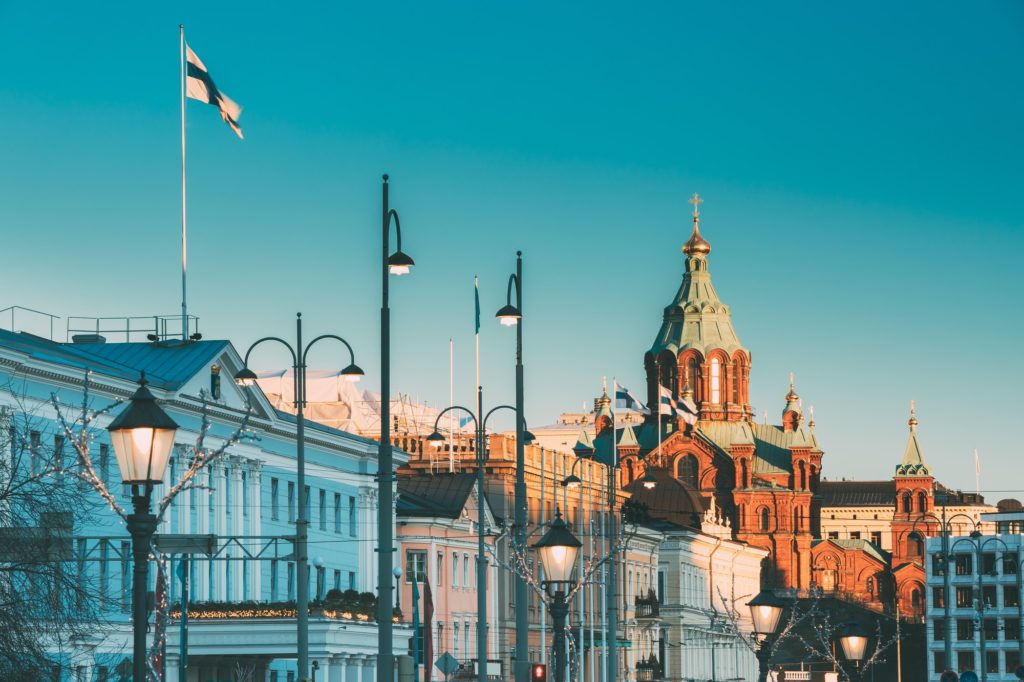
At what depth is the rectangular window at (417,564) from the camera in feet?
280

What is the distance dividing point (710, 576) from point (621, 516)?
27693mm

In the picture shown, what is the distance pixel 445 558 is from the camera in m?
87.6

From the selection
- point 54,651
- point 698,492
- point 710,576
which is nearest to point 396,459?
point 54,651

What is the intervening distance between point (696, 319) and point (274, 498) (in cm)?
11622

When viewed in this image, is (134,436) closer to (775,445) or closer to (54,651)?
A: (54,651)

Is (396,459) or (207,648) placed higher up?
(396,459)

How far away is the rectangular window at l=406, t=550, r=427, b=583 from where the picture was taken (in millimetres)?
85444

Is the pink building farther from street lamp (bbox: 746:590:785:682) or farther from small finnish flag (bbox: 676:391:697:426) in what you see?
street lamp (bbox: 746:590:785:682)

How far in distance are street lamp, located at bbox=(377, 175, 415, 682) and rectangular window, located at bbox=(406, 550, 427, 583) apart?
2201 inches

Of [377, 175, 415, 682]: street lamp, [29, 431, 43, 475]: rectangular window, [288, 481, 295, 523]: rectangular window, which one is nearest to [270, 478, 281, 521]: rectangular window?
[288, 481, 295, 523]: rectangular window

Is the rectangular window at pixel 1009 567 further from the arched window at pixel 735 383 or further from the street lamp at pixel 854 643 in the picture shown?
the street lamp at pixel 854 643

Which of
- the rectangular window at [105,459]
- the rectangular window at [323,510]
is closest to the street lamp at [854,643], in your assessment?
the rectangular window at [105,459]

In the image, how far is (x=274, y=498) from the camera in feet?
238

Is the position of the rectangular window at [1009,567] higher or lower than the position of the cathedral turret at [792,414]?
lower
